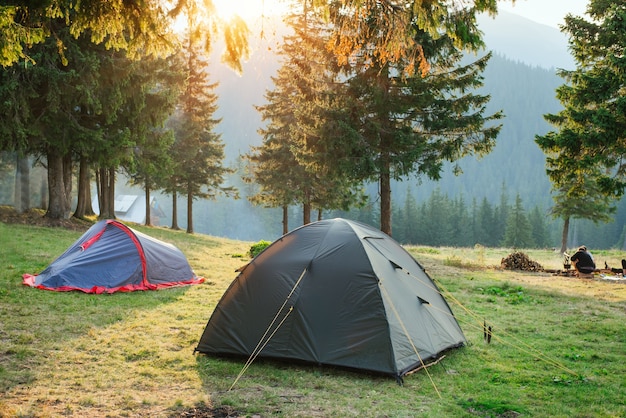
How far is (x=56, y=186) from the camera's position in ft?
67.3

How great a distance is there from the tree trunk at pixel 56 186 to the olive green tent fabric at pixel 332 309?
16047 mm

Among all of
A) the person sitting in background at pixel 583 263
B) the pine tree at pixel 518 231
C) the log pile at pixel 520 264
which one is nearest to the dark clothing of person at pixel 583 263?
the person sitting in background at pixel 583 263

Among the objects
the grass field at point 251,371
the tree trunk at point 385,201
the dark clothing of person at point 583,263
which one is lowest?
the grass field at point 251,371

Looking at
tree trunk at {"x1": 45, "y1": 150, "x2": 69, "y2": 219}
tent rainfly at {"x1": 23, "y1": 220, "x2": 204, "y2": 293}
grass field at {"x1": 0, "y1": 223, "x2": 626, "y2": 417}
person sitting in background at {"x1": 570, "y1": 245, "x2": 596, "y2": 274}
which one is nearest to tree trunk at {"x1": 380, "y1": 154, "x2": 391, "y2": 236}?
person sitting in background at {"x1": 570, "y1": 245, "x2": 596, "y2": 274}

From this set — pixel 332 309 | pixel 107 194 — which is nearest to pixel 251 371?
pixel 332 309

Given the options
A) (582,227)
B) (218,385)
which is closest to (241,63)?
(218,385)

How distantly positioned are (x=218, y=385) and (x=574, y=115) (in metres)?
13.7

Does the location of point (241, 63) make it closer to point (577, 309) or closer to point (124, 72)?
point (577, 309)

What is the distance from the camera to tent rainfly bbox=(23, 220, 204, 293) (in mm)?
11180

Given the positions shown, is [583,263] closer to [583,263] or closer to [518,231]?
[583,263]

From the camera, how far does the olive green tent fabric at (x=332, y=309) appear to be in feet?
21.2

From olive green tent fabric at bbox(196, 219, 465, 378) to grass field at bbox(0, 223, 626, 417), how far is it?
25 cm

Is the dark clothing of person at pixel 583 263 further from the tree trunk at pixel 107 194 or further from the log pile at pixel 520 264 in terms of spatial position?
the tree trunk at pixel 107 194

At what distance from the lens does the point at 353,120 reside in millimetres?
17594
